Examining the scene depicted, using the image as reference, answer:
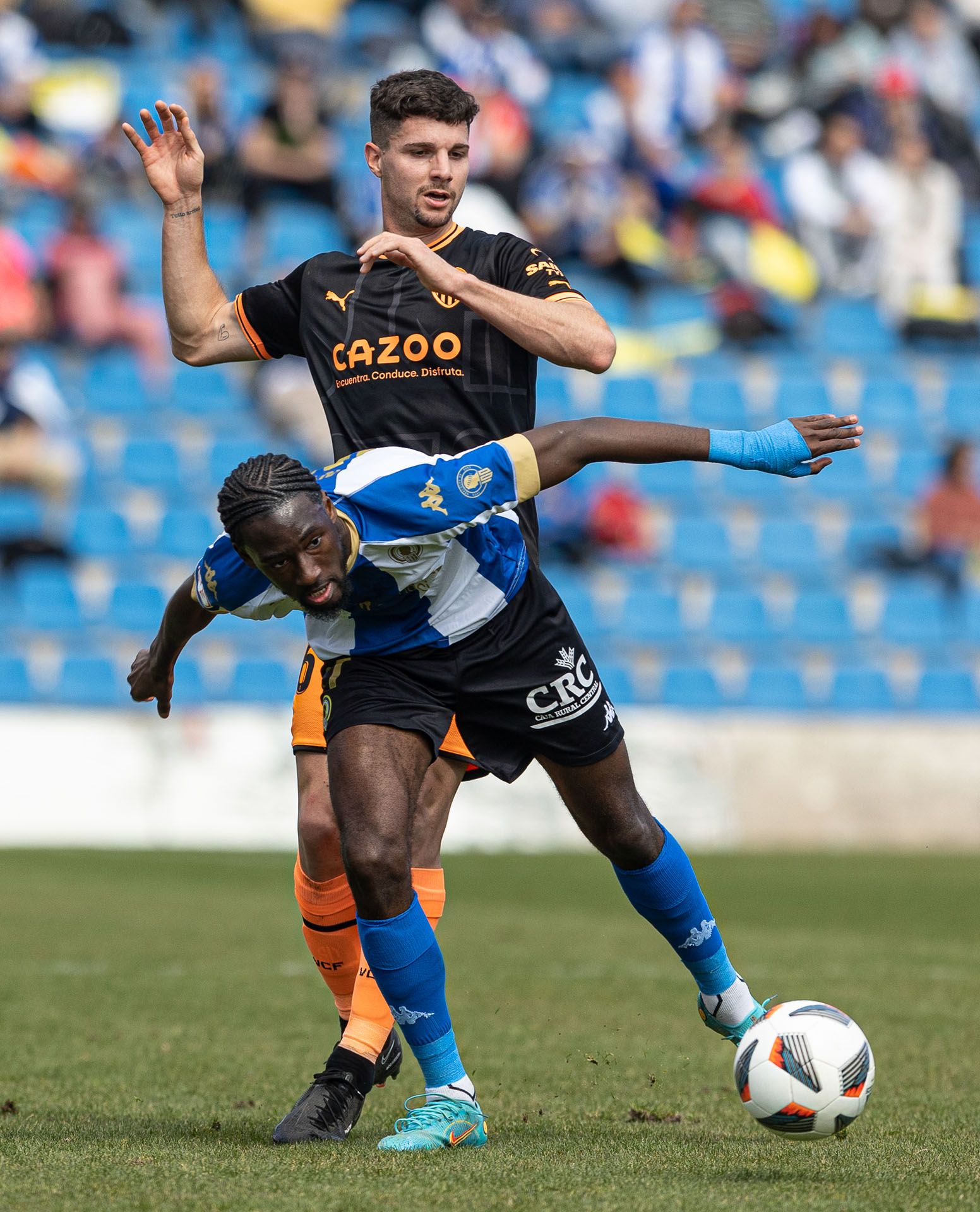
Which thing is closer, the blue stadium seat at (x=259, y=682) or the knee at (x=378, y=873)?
the knee at (x=378, y=873)

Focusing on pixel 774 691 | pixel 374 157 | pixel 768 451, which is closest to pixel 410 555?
pixel 768 451

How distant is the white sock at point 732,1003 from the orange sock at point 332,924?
931mm

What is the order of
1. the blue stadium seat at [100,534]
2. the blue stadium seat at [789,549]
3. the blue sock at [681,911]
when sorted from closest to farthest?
the blue sock at [681,911], the blue stadium seat at [100,534], the blue stadium seat at [789,549]

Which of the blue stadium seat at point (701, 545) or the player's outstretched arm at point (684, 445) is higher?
the player's outstretched arm at point (684, 445)

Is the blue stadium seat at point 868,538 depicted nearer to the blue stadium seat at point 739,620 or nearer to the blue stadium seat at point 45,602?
the blue stadium seat at point 739,620

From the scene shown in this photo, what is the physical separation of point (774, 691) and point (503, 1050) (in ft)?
32.9

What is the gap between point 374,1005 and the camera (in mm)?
4336

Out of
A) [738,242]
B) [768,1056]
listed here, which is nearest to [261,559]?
[768,1056]

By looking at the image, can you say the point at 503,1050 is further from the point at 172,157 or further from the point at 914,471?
the point at 914,471

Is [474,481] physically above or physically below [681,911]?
above

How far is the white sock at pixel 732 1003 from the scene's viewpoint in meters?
4.52

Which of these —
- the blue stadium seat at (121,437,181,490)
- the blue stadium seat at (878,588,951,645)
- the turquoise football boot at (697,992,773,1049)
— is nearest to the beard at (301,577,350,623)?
the turquoise football boot at (697,992,773,1049)

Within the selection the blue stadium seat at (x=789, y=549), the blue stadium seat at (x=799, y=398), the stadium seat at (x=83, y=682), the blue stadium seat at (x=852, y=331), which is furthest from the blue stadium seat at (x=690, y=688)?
the stadium seat at (x=83, y=682)

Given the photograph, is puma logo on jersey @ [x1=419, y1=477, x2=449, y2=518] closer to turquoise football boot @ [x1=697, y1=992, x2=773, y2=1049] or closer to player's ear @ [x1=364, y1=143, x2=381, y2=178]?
player's ear @ [x1=364, y1=143, x2=381, y2=178]
